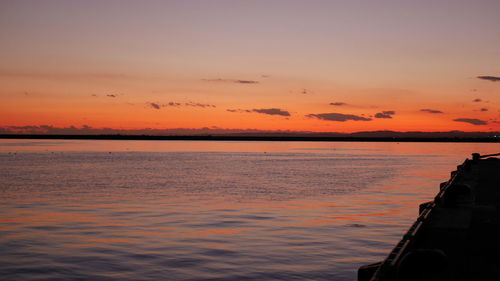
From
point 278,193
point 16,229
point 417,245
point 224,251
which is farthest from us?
point 278,193

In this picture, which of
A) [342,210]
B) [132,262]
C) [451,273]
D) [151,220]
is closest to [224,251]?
[132,262]

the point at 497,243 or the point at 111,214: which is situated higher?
the point at 497,243

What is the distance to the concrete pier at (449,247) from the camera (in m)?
6.55

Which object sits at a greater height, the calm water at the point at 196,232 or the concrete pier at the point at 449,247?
the concrete pier at the point at 449,247

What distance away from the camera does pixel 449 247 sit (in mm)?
9766

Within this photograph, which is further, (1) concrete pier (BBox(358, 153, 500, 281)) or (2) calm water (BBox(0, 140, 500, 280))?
(2) calm water (BBox(0, 140, 500, 280))

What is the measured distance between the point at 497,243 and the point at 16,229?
61.6ft

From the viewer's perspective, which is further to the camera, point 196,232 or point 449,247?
point 196,232

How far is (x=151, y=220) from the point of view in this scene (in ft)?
83.8

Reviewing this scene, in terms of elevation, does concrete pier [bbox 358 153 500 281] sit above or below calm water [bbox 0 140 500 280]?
above

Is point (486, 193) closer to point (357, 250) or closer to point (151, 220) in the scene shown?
point (357, 250)

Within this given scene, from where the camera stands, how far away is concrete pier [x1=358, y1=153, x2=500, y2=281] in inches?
258

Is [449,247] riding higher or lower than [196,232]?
higher

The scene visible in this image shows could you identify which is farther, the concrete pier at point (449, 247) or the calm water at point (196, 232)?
the calm water at point (196, 232)
